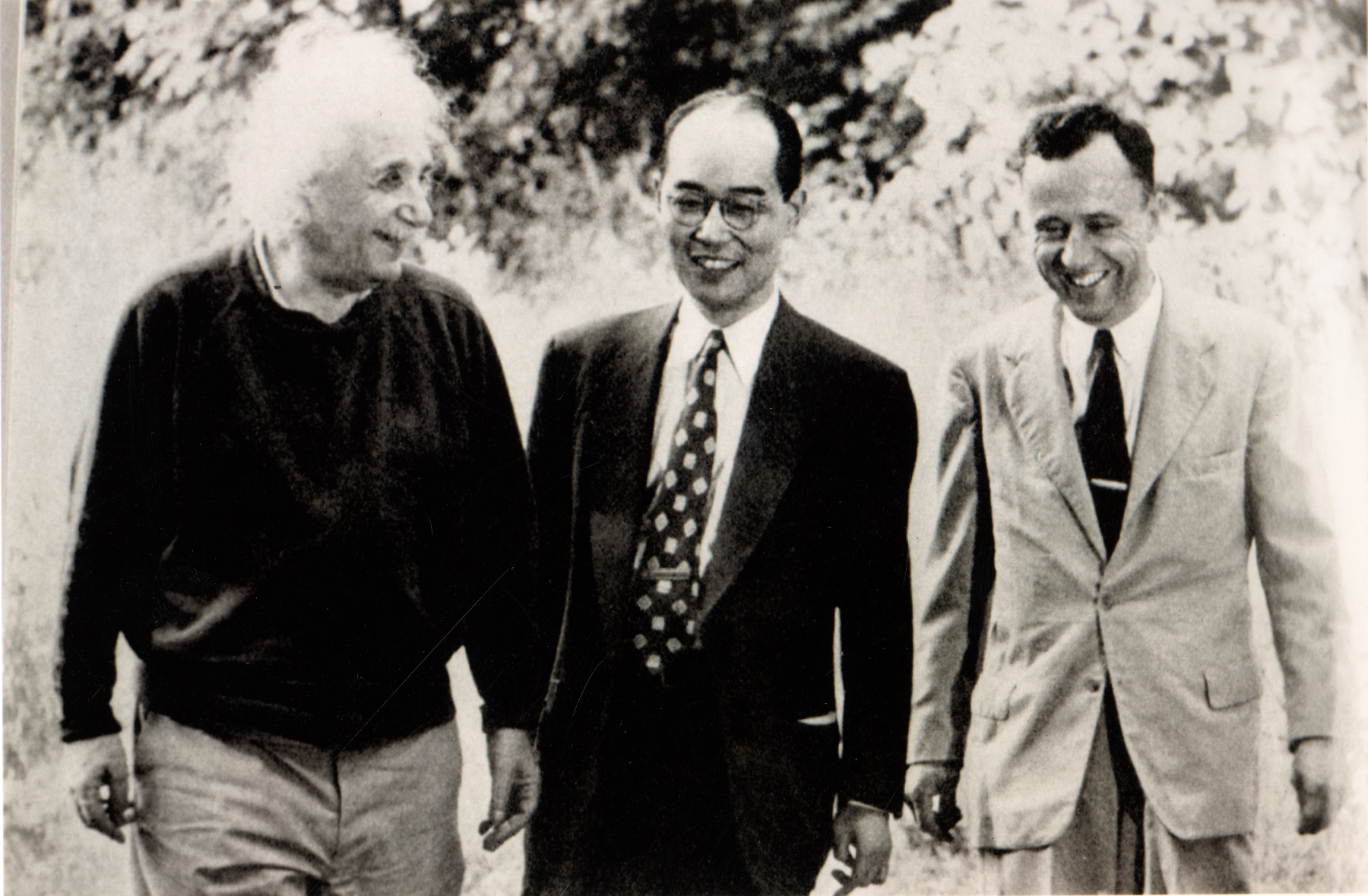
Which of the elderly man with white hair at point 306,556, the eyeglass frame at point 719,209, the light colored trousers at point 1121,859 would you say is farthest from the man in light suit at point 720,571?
the light colored trousers at point 1121,859

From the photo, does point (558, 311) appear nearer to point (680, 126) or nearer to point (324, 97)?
point (680, 126)

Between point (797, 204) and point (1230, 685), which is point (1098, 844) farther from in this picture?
point (797, 204)

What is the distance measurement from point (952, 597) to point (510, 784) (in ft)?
3.00

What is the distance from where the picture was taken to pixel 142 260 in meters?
2.29

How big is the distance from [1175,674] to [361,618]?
1542mm

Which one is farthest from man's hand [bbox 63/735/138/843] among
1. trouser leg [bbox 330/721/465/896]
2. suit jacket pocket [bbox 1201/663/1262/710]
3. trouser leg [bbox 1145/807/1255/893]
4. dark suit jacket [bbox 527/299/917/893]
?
suit jacket pocket [bbox 1201/663/1262/710]

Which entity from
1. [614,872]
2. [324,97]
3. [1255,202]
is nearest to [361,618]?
[614,872]

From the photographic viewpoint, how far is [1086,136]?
238cm

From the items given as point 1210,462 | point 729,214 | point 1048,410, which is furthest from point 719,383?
point 1210,462

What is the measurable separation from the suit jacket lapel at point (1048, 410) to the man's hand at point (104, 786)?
5.95 feet

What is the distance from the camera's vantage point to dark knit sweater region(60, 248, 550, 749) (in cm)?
215

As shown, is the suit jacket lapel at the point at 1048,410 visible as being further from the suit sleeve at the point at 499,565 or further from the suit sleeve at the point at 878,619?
the suit sleeve at the point at 499,565

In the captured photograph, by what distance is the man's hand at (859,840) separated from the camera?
2.23m

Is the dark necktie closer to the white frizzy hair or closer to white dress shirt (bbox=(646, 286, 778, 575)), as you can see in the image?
white dress shirt (bbox=(646, 286, 778, 575))
